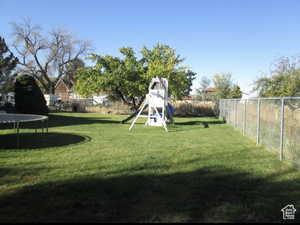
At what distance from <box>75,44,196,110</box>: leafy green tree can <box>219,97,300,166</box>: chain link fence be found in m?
12.7

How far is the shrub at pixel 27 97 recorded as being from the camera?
1612 centimetres

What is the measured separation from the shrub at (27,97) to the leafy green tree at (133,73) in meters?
6.67

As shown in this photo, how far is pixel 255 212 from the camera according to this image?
3.00m

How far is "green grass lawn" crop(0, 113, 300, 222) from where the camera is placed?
2.92m

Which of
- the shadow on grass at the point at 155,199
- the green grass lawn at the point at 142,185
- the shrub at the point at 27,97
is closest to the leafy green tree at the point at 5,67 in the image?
the shrub at the point at 27,97

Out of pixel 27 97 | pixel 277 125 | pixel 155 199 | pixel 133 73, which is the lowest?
pixel 155 199

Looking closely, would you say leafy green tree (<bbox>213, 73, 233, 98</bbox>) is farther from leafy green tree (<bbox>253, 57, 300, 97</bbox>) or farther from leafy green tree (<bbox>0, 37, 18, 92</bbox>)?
leafy green tree (<bbox>0, 37, 18, 92</bbox>)

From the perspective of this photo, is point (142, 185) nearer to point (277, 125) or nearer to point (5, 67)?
point (277, 125)

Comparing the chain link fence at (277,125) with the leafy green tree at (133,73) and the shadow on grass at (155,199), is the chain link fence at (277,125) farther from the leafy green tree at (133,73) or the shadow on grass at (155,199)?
the leafy green tree at (133,73)

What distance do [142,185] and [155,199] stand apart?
0.58m

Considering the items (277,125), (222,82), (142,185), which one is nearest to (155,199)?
(142,185)

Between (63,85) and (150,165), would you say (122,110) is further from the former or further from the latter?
(63,85)

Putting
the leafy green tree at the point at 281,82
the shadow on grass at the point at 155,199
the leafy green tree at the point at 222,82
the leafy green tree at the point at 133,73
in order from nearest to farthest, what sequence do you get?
the shadow on grass at the point at 155,199 < the leafy green tree at the point at 281,82 < the leafy green tree at the point at 133,73 < the leafy green tree at the point at 222,82

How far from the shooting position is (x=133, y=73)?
2333 cm
